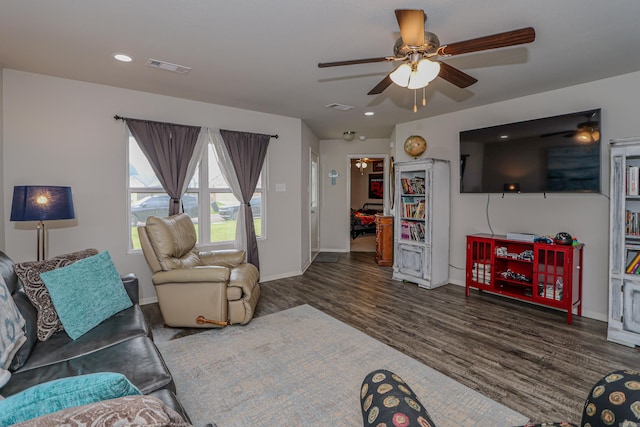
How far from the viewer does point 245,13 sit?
2115mm

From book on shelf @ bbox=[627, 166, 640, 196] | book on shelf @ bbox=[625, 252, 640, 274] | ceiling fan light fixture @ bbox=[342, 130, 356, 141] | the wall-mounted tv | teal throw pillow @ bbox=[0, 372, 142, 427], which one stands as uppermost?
ceiling fan light fixture @ bbox=[342, 130, 356, 141]

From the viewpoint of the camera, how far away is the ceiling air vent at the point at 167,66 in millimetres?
2900

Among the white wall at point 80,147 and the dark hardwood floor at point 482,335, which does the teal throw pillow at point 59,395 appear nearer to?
the dark hardwood floor at point 482,335

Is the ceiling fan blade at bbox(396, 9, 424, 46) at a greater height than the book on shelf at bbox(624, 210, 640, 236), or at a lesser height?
greater

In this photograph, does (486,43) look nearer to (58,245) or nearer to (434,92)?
(434,92)

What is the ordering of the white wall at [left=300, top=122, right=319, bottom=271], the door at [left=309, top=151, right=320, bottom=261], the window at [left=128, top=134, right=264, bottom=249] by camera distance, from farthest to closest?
the door at [left=309, top=151, right=320, bottom=261], the white wall at [left=300, top=122, right=319, bottom=271], the window at [left=128, top=134, right=264, bottom=249]

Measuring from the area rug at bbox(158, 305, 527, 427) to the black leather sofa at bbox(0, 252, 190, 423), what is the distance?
1.77ft

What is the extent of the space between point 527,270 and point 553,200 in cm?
90

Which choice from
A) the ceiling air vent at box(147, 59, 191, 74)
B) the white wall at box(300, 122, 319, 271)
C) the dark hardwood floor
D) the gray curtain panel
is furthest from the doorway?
the ceiling air vent at box(147, 59, 191, 74)

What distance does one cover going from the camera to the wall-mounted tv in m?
3.32

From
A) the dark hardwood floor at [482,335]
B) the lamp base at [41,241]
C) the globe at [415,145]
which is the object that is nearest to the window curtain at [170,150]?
the lamp base at [41,241]

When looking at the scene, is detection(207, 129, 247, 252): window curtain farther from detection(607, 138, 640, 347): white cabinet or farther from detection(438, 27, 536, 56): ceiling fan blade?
detection(607, 138, 640, 347): white cabinet

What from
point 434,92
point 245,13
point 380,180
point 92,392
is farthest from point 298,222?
point 380,180

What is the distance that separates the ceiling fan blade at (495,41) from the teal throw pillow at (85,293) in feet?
A: 8.99
